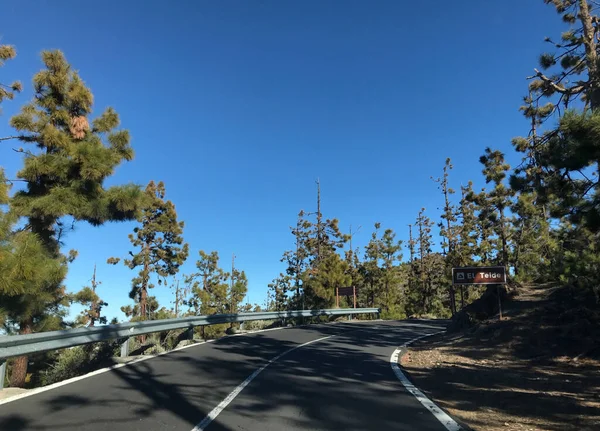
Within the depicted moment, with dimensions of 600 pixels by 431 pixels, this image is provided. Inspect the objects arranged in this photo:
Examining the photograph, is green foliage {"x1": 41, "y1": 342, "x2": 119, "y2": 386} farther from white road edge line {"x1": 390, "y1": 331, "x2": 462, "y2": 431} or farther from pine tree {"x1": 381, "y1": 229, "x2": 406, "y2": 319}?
pine tree {"x1": 381, "y1": 229, "x2": 406, "y2": 319}

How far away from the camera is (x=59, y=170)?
1254 cm

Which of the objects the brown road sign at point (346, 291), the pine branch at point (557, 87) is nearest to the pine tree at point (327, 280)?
the brown road sign at point (346, 291)

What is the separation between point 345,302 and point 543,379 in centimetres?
3712

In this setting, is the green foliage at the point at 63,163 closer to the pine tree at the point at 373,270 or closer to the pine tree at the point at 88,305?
the pine tree at the point at 88,305

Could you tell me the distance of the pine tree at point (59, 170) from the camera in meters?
12.3

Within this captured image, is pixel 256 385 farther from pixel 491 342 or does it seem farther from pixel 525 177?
pixel 525 177

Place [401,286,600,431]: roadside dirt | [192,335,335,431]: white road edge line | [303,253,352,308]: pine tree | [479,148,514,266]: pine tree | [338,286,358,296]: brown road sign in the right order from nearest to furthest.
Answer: [192,335,335,431]: white road edge line
[401,286,600,431]: roadside dirt
[479,148,514,266]: pine tree
[338,286,358,296]: brown road sign
[303,253,352,308]: pine tree

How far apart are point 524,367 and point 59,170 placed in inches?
528

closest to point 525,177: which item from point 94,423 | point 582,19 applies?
point 582,19

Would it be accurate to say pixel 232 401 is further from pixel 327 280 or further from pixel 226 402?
pixel 327 280

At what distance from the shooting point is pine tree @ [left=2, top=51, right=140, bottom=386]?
12.3 m

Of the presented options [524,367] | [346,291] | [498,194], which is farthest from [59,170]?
[346,291]

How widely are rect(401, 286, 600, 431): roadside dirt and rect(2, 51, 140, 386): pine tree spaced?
10.1m

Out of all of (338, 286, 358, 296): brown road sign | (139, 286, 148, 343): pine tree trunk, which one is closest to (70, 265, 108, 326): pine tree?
(139, 286, 148, 343): pine tree trunk
